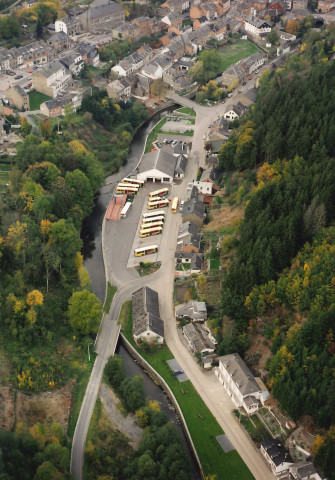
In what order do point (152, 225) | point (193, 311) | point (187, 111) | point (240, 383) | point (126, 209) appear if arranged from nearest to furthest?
point (240, 383) → point (193, 311) → point (152, 225) → point (126, 209) → point (187, 111)

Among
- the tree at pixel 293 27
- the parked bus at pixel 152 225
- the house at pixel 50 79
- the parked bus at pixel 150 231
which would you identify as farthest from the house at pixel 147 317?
the tree at pixel 293 27

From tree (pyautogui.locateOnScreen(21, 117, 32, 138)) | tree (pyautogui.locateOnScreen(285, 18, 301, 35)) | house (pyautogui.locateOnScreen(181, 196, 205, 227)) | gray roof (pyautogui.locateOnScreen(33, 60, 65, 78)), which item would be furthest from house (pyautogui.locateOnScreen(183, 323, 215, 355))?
tree (pyautogui.locateOnScreen(285, 18, 301, 35))

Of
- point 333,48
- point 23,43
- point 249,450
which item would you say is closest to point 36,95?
point 23,43

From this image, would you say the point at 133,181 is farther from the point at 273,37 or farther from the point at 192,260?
the point at 273,37

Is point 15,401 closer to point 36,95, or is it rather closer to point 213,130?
point 213,130

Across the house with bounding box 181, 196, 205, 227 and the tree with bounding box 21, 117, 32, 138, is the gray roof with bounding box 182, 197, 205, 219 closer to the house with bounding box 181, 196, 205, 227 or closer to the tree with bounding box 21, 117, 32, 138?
the house with bounding box 181, 196, 205, 227

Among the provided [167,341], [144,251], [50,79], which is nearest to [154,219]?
[144,251]
